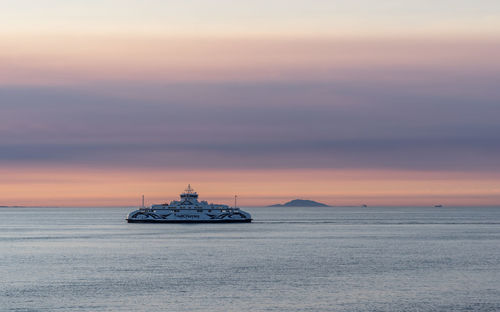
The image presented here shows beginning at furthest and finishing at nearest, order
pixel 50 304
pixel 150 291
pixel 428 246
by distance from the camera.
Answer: pixel 428 246, pixel 150 291, pixel 50 304

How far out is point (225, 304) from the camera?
68.7m

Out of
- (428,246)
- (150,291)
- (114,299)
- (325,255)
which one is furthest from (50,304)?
(428,246)

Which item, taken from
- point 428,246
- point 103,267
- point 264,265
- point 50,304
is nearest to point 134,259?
point 103,267

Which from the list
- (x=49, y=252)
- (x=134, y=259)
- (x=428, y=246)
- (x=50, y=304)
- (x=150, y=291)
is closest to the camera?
(x=50, y=304)

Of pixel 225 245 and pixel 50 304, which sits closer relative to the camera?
pixel 50 304

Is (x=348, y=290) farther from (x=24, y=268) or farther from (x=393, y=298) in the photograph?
(x=24, y=268)

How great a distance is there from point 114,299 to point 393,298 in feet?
86.4

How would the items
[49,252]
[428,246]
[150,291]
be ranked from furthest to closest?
[428,246], [49,252], [150,291]

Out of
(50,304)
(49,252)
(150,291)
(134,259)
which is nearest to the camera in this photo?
(50,304)

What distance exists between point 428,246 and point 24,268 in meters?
78.2

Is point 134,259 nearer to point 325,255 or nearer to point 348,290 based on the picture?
point 325,255

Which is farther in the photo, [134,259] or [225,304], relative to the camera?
[134,259]

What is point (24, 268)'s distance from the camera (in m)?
102

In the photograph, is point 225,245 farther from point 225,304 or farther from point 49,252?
point 225,304
